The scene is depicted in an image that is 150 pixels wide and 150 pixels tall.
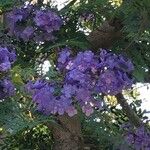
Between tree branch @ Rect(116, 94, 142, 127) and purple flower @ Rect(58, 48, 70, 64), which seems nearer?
purple flower @ Rect(58, 48, 70, 64)

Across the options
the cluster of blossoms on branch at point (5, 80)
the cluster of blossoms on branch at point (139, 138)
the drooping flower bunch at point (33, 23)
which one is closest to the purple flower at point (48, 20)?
the drooping flower bunch at point (33, 23)

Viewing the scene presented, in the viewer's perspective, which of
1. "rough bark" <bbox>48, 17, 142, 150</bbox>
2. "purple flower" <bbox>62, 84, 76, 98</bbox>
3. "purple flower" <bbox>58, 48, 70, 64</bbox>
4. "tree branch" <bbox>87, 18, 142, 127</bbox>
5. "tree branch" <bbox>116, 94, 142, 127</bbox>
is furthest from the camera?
"tree branch" <bbox>116, 94, 142, 127</bbox>

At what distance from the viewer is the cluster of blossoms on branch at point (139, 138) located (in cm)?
214

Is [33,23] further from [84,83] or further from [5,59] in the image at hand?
[84,83]

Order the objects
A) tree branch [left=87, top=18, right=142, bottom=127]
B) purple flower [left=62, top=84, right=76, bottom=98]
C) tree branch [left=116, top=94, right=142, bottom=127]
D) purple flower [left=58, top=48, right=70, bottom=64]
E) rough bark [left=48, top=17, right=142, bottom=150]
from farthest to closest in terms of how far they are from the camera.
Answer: tree branch [left=116, top=94, right=142, bottom=127], rough bark [left=48, top=17, right=142, bottom=150], tree branch [left=87, top=18, right=142, bottom=127], purple flower [left=58, top=48, right=70, bottom=64], purple flower [left=62, top=84, right=76, bottom=98]

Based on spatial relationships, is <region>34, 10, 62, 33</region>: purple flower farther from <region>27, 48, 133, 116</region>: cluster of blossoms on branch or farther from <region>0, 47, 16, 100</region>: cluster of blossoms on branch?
<region>27, 48, 133, 116</region>: cluster of blossoms on branch

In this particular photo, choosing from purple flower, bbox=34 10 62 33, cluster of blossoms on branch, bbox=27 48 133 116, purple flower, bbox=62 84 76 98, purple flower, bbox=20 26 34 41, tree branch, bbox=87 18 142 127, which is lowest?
purple flower, bbox=62 84 76 98

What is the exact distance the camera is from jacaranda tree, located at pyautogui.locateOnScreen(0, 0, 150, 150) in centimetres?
148

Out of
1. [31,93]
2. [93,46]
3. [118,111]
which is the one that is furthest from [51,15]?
[118,111]

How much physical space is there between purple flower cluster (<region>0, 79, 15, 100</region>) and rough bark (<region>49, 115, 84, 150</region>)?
833 millimetres

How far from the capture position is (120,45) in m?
2.16

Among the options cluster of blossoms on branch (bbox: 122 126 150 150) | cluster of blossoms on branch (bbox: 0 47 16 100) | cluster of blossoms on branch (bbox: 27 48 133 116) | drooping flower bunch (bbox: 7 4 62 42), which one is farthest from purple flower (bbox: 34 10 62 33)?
cluster of blossoms on branch (bbox: 122 126 150 150)

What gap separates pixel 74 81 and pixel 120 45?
75cm

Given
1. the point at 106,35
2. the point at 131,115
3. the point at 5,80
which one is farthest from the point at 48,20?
the point at 131,115
